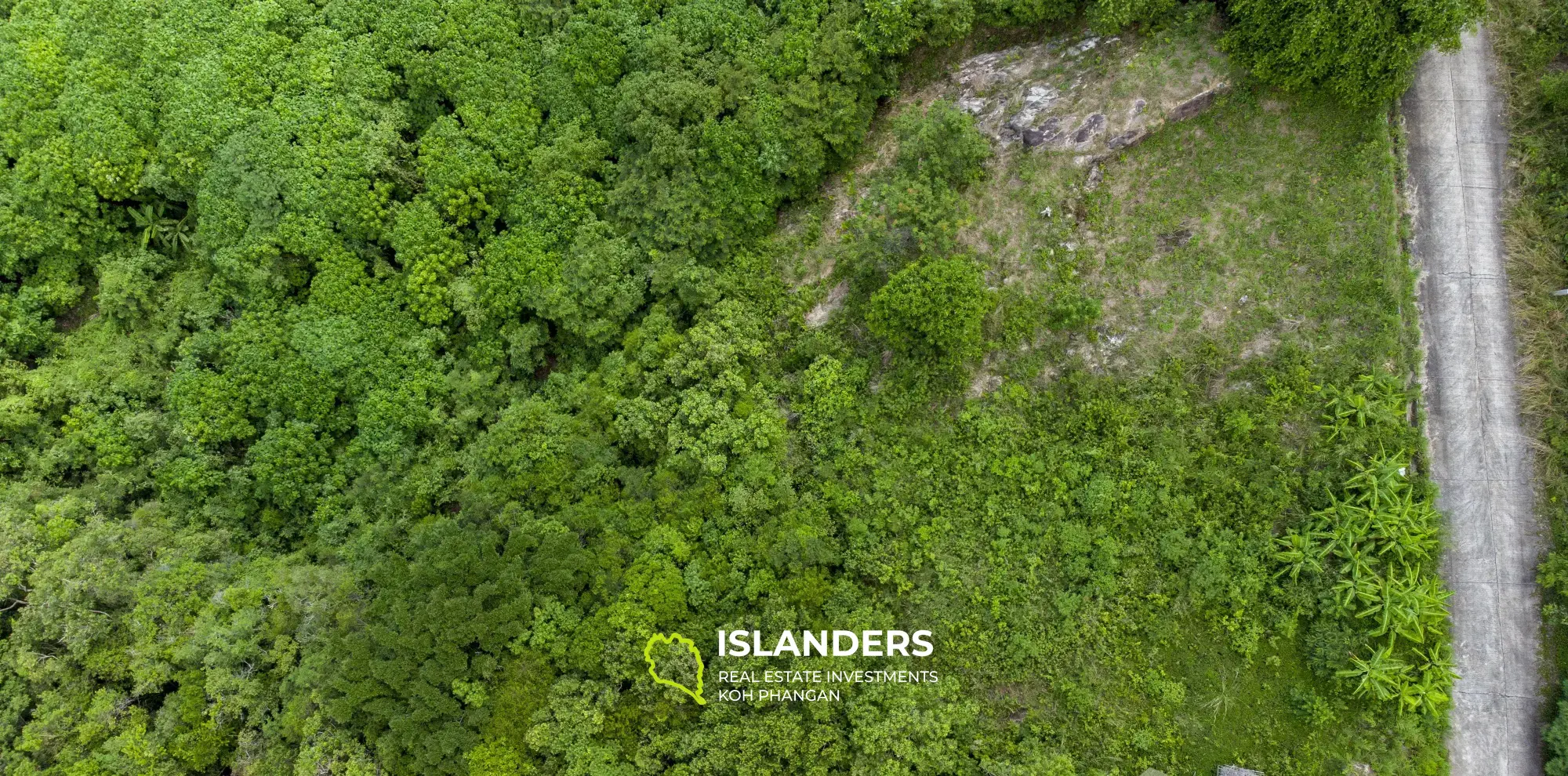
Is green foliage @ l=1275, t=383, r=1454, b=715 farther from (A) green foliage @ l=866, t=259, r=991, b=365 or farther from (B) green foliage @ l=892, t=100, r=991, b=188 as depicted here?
(B) green foliage @ l=892, t=100, r=991, b=188

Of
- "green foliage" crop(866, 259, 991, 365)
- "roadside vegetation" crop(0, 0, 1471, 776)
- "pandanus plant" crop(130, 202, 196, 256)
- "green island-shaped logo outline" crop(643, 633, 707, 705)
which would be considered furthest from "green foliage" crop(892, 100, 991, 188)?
"pandanus plant" crop(130, 202, 196, 256)

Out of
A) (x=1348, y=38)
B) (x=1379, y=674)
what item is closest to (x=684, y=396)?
(x=1379, y=674)

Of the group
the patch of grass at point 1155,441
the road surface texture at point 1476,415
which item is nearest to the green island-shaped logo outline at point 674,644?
the patch of grass at point 1155,441

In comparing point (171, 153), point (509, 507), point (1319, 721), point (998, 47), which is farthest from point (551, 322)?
point (1319, 721)

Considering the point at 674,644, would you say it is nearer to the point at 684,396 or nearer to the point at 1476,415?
the point at 684,396

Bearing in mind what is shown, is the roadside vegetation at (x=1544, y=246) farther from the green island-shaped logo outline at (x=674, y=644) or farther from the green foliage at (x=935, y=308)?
the green island-shaped logo outline at (x=674, y=644)

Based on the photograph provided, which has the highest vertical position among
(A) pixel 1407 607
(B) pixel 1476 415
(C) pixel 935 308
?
(C) pixel 935 308
